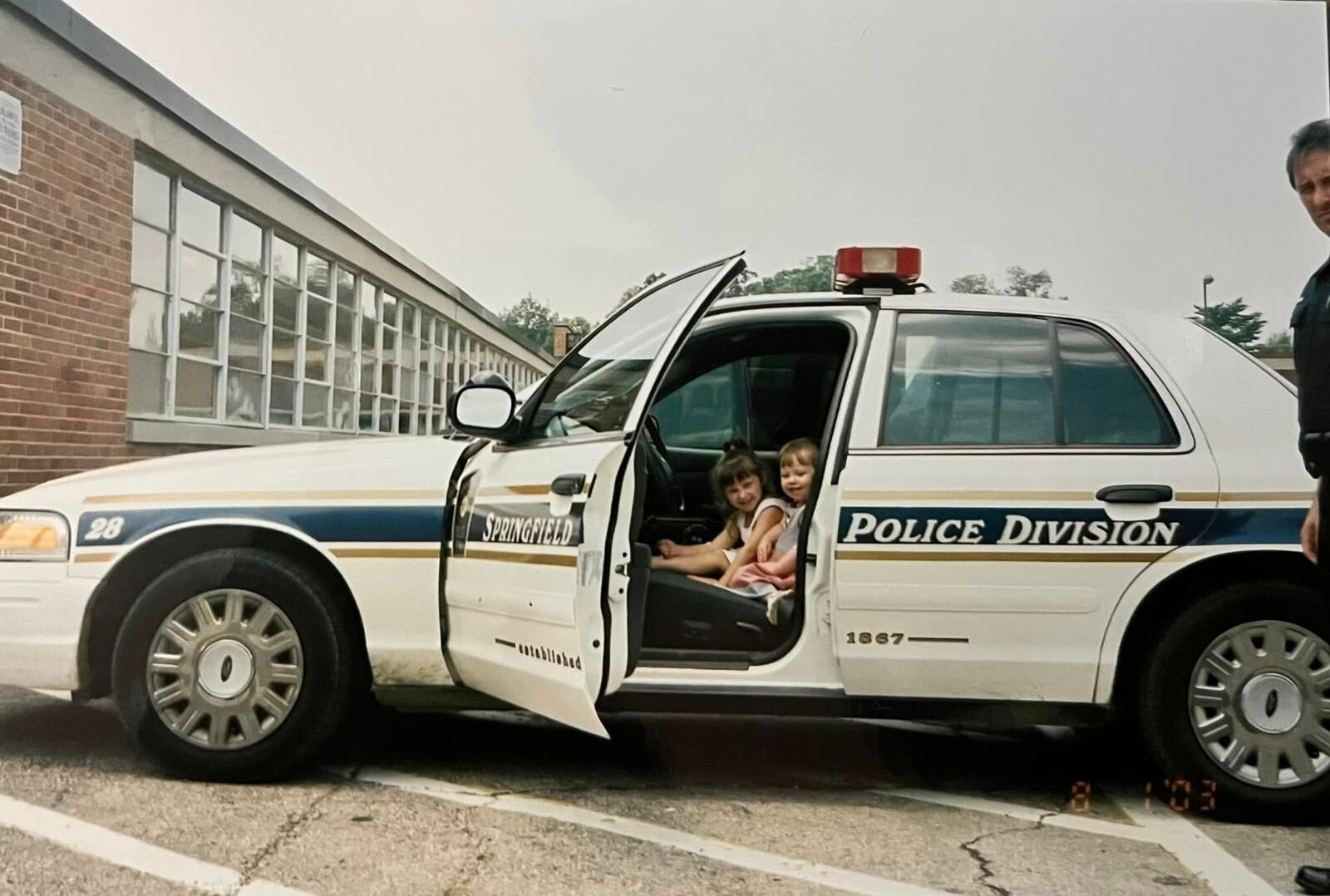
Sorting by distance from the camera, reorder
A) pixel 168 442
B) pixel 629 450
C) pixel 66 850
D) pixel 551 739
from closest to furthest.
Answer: pixel 66 850, pixel 629 450, pixel 168 442, pixel 551 739

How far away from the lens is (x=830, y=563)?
3.52 metres

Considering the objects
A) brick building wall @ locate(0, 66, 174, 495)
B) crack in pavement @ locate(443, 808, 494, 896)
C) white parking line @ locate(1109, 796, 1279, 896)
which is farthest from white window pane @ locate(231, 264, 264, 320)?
white parking line @ locate(1109, 796, 1279, 896)

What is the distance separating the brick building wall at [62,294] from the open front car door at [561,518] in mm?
1111

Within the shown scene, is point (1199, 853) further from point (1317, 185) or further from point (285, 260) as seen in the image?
point (285, 260)

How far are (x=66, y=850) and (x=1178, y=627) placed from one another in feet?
10.2

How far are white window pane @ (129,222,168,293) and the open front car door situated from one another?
41.8 inches

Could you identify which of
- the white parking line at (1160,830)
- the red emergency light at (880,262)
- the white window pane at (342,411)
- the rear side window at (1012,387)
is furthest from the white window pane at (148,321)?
the white parking line at (1160,830)

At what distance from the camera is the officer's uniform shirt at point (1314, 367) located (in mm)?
2982

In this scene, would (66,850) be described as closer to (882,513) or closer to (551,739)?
(551,739)

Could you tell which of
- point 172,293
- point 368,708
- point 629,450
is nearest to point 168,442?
point 172,293

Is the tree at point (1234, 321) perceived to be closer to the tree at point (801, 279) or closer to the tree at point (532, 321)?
the tree at point (801, 279)

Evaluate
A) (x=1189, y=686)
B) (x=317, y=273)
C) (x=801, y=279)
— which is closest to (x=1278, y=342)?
(x=1189, y=686)

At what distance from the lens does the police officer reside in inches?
115

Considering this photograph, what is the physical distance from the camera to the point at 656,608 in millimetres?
3787
